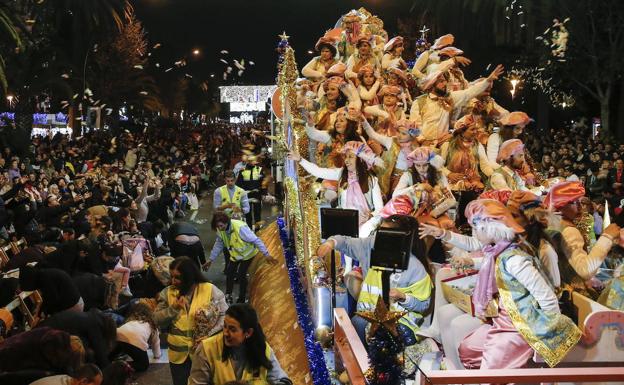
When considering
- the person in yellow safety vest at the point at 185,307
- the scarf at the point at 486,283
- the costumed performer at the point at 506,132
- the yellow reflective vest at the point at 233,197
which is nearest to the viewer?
the scarf at the point at 486,283

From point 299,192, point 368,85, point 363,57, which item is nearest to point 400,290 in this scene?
point 299,192

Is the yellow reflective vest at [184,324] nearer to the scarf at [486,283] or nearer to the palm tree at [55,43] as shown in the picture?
the scarf at [486,283]

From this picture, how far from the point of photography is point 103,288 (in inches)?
319

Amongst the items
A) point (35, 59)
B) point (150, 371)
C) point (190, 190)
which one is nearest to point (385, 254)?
point (150, 371)

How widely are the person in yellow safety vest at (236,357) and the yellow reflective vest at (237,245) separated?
5.43m

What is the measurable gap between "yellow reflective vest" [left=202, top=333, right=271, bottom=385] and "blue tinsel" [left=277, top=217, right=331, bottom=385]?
1588 mm

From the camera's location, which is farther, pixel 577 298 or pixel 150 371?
pixel 150 371

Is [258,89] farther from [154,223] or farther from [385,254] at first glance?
[385,254]

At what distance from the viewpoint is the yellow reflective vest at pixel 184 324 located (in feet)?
20.1

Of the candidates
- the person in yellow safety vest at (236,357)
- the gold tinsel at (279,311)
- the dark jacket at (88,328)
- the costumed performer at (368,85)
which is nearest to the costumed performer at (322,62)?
the costumed performer at (368,85)

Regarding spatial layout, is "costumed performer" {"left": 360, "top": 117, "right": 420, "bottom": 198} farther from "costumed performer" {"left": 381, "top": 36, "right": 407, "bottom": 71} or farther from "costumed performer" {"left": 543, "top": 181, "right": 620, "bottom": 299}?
"costumed performer" {"left": 381, "top": 36, "right": 407, "bottom": 71}

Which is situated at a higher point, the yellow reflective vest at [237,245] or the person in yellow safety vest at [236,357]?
the person in yellow safety vest at [236,357]

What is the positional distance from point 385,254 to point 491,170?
4.88 m

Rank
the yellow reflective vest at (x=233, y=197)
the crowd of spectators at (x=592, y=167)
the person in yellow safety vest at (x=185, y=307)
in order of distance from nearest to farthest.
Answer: the person in yellow safety vest at (x=185, y=307)
the yellow reflective vest at (x=233, y=197)
the crowd of spectators at (x=592, y=167)
